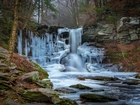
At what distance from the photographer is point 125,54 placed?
19.2m

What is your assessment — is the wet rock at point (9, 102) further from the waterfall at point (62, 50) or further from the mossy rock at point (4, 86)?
the waterfall at point (62, 50)

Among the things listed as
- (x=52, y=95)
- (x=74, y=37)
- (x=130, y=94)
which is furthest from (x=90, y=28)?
(x=52, y=95)

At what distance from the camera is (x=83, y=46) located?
22656mm

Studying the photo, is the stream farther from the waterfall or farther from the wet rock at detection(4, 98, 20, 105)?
the wet rock at detection(4, 98, 20, 105)

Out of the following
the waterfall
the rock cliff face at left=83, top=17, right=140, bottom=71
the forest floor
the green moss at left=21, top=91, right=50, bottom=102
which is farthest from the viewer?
the waterfall

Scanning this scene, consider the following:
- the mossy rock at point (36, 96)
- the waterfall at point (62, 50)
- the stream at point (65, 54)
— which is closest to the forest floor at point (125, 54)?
the stream at point (65, 54)

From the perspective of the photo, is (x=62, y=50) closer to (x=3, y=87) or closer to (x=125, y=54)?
(x=125, y=54)

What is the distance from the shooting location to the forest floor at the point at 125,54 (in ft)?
58.1

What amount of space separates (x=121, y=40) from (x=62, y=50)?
604 cm

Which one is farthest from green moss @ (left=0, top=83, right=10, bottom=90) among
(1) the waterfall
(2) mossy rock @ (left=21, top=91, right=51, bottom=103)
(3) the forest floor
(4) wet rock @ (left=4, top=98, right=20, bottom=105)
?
(1) the waterfall

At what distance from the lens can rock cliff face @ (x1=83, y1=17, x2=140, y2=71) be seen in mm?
18484

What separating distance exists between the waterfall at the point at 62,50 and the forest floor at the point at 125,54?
86cm

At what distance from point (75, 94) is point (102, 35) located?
14.0m

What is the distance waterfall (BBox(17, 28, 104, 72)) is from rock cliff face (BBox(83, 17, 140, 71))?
3.07ft
